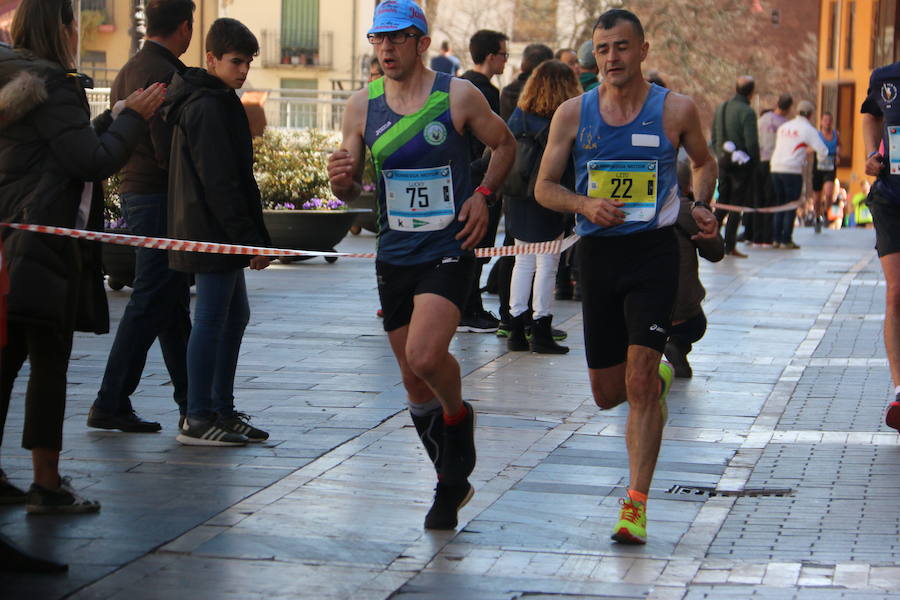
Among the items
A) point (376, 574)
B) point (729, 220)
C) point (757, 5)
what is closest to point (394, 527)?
point (376, 574)

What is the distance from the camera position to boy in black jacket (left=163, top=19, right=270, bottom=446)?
7.20 metres

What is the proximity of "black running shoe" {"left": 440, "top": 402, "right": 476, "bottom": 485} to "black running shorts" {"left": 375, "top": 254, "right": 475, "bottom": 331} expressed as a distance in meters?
0.43

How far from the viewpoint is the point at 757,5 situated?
4556cm

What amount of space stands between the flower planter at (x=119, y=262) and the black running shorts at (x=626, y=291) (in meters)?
7.81

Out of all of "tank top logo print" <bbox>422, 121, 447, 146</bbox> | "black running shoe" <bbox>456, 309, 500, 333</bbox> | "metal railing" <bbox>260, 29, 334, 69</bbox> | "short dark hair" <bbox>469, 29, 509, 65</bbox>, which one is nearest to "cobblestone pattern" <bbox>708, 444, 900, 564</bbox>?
"tank top logo print" <bbox>422, 121, 447, 146</bbox>

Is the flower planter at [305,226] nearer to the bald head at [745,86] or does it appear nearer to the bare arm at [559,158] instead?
the bald head at [745,86]

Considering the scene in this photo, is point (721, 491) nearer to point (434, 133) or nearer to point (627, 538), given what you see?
point (627, 538)

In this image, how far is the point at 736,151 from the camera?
20578mm

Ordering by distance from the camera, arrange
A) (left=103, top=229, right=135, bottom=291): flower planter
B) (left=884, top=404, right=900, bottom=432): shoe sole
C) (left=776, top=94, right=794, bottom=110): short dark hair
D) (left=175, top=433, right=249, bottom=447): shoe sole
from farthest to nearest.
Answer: (left=776, top=94, right=794, bottom=110): short dark hair → (left=103, top=229, right=135, bottom=291): flower planter → (left=884, top=404, right=900, bottom=432): shoe sole → (left=175, top=433, right=249, bottom=447): shoe sole

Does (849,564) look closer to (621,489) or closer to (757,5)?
(621,489)

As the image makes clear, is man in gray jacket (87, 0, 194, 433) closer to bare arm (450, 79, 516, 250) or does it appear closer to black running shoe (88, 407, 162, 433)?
black running shoe (88, 407, 162, 433)

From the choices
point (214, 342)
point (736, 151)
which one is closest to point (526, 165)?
point (214, 342)

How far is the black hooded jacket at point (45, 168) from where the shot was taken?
577cm

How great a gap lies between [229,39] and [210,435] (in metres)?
1.78
